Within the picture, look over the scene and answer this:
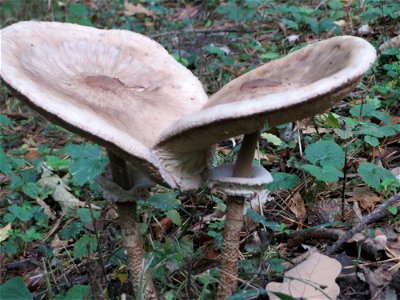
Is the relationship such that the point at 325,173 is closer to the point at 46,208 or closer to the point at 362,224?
the point at 362,224

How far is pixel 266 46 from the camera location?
226 inches

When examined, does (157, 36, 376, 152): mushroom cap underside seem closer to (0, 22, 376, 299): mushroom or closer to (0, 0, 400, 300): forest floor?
(0, 22, 376, 299): mushroom

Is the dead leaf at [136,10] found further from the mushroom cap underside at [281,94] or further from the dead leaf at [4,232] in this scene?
the mushroom cap underside at [281,94]

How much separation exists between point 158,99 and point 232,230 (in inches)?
26.8

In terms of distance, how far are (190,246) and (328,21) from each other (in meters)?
3.00

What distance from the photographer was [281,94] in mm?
1710

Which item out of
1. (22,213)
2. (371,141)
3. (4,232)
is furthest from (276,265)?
(4,232)

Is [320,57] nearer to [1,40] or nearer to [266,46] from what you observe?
[1,40]

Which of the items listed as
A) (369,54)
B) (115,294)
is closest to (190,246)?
(115,294)

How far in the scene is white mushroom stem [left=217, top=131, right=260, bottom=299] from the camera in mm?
2190

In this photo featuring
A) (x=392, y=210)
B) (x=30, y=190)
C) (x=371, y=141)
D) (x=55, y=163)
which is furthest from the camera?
(x=55, y=163)

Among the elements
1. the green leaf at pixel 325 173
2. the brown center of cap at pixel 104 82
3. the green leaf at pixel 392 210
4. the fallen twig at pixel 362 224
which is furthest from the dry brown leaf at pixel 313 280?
the brown center of cap at pixel 104 82

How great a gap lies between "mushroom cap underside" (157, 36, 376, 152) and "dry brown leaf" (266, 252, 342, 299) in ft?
2.46

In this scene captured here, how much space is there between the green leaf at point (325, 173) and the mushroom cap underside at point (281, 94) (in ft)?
2.23
